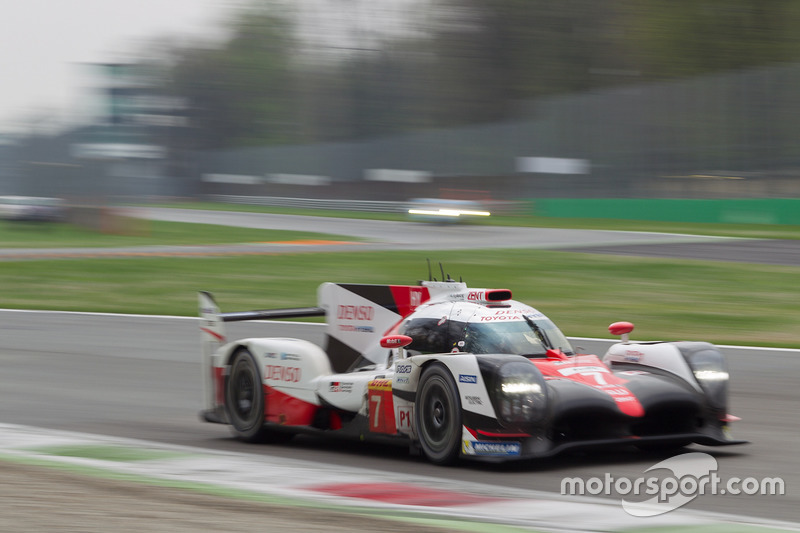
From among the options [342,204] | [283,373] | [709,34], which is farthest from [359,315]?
[709,34]

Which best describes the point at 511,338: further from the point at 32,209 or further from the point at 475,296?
the point at 32,209

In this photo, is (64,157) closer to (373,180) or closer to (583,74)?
(373,180)

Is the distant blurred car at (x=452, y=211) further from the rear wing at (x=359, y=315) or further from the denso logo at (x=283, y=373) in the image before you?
the denso logo at (x=283, y=373)

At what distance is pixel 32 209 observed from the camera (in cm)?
4347

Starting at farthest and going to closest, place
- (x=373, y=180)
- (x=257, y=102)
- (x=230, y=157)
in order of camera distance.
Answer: (x=257, y=102)
(x=230, y=157)
(x=373, y=180)

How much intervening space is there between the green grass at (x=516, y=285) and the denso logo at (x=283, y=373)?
23.8 feet

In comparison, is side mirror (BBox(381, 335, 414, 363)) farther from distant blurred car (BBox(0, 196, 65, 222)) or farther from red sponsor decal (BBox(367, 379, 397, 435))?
distant blurred car (BBox(0, 196, 65, 222))

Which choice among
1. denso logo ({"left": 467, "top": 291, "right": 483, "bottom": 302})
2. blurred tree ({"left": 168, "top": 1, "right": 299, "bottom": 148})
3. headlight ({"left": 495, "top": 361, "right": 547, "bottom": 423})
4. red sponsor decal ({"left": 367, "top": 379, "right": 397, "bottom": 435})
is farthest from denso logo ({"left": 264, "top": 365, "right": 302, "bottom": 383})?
blurred tree ({"left": 168, "top": 1, "right": 299, "bottom": 148})

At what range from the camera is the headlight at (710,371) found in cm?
752

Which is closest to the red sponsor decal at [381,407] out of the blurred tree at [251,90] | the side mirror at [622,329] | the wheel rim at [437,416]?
the wheel rim at [437,416]

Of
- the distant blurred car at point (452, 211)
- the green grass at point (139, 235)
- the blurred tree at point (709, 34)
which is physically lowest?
the green grass at point (139, 235)

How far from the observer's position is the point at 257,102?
3280 inches

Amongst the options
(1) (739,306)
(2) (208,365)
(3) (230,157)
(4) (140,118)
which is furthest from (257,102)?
(2) (208,365)

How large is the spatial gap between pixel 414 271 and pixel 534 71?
38146mm
